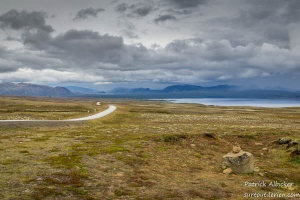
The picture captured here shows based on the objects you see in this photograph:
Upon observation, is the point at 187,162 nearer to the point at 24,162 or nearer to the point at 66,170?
the point at 66,170

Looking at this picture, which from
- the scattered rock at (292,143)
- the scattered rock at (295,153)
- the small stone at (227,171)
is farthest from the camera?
the scattered rock at (292,143)

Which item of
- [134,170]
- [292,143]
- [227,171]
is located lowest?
[227,171]

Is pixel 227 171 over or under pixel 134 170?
under

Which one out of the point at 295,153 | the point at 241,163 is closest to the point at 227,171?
the point at 241,163

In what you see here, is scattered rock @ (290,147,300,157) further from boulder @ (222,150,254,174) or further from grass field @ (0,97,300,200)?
boulder @ (222,150,254,174)

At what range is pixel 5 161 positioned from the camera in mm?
18344

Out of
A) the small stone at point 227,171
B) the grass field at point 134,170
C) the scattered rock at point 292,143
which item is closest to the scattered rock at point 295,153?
the grass field at point 134,170

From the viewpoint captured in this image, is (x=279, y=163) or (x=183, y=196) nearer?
(x=183, y=196)

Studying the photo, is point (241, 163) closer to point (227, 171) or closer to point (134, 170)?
point (227, 171)

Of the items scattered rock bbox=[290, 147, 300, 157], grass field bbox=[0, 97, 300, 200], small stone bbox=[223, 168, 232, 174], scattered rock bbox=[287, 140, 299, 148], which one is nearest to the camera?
grass field bbox=[0, 97, 300, 200]

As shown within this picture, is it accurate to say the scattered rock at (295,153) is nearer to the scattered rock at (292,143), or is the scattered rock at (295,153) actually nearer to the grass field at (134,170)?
the grass field at (134,170)

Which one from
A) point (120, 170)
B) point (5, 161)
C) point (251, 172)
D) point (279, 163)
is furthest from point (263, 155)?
point (5, 161)

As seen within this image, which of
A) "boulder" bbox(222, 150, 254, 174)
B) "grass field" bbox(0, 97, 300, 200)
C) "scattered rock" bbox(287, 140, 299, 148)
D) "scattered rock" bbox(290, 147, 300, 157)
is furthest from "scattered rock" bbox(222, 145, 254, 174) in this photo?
"scattered rock" bbox(287, 140, 299, 148)

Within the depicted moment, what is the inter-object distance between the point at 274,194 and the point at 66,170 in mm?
13604
